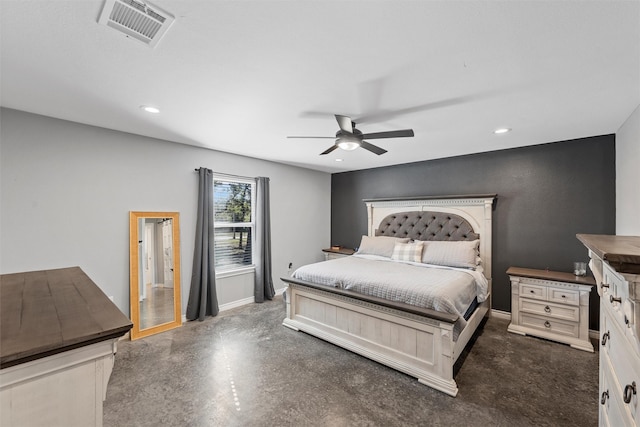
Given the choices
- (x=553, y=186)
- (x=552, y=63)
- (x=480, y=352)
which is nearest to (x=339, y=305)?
(x=480, y=352)

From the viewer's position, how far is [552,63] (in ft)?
5.52

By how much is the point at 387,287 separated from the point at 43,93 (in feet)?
11.0

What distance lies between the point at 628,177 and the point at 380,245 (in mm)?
2806

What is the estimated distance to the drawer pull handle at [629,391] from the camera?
88 centimetres

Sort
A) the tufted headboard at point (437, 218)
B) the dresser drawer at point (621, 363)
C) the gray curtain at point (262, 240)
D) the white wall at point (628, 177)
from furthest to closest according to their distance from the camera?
the gray curtain at point (262, 240)
the tufted headboard at point (437, 218)
the white wall at point (628, 177)
the dresser drawer at point (621, 363)

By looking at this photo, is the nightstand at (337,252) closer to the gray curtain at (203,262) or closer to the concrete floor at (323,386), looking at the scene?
the concrete floor at (323,386)

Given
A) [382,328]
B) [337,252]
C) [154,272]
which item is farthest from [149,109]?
[337,252]

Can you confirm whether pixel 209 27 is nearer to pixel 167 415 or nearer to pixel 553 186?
pixel 167 415

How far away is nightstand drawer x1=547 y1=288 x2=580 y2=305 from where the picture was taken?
2.97m

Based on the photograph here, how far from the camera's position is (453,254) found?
3627 millimetres

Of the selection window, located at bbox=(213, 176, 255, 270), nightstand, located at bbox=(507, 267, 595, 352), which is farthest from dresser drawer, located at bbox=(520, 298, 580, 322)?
window, located at bbox=(213, 176, 255, 270)

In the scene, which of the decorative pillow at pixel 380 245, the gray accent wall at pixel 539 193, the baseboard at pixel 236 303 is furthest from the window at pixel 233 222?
the gray accent wall at pixel 539 193

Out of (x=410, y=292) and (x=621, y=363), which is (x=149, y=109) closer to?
(x=410, y=292)

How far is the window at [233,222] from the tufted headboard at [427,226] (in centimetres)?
232
